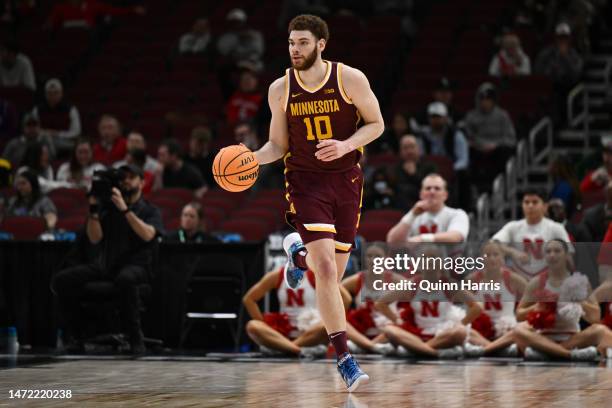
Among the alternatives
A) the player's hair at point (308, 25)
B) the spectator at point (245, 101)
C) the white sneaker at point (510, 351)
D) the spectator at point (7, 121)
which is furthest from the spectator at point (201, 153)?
the player's hair at point (308, 25)

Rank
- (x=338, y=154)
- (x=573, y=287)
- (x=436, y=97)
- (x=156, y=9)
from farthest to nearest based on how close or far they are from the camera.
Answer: (x=156, y=9)
(x=436, y=97)
(x=573, y=287)
(x=338, y=154)

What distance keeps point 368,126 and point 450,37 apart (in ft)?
32.3

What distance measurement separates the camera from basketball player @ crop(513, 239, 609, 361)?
30.8 ft

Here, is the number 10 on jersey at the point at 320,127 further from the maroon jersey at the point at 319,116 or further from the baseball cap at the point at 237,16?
the baseball cap at the point at 237,16

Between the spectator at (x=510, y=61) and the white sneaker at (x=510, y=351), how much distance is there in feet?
19.4

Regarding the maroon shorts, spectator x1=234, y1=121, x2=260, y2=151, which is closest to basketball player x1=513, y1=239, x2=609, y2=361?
the maroon shorts

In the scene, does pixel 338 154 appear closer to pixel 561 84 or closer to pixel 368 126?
pixel 368 126

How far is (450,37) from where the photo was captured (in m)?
16.4

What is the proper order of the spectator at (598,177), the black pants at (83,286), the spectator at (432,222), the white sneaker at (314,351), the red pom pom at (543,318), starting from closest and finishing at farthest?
the red pom pom at (543,318), the white sneaker at (314,351), the spectator at (432,222), the black pants at (83,286), the spectator at (598,177)

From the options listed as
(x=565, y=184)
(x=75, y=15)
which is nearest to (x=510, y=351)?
(x=565, y=184)

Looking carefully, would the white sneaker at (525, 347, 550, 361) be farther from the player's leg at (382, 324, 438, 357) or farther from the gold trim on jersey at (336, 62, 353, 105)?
the gold trim on jersey at (336, 62, 353, 105)

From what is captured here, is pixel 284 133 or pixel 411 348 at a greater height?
pixel 284 133

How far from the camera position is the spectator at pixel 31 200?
40.1ft

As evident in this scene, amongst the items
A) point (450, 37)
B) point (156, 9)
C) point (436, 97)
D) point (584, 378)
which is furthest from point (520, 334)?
point (156, 9)
